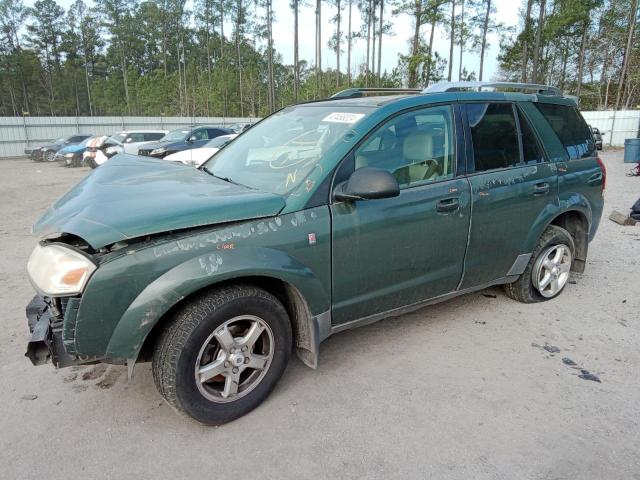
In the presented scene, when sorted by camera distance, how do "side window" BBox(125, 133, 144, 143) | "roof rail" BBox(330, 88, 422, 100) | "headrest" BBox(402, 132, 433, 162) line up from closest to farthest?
"headrest" BBox(402, 132, 433, 162) < "roof rail" BBox(330, 88, 422, 100) < "side window" BBox(125, 133, 144, 143)

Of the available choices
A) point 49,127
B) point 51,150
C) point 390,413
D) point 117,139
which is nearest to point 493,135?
point 390,413

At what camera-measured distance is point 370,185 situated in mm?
2559

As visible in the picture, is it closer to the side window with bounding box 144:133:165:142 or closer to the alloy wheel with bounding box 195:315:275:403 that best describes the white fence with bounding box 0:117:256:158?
the side window with bounding box 144:133:165:142

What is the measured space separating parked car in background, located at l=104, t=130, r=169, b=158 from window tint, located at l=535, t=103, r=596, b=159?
1587 cm

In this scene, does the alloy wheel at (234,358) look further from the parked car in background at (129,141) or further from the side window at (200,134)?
the parked car in background at (129,141)

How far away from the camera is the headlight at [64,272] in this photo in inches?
85.4

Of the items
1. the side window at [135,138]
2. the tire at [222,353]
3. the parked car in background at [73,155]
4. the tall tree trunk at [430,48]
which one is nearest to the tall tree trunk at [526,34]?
the tall tree trunk at [430,48]

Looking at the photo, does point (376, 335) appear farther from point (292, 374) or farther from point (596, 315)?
point (596, 315)

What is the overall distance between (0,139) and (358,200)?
109 ft

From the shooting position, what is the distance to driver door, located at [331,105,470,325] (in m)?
2.82

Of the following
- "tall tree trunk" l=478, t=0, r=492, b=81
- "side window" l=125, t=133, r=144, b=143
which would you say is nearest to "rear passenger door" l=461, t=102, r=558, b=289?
"side window" l=125, t=133, r=144, b=143

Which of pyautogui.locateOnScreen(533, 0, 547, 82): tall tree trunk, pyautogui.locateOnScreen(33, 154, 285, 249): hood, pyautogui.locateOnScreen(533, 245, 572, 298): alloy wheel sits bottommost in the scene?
pyautogui.locateOnScreen(533, 245, 572, 298): alloy wheel

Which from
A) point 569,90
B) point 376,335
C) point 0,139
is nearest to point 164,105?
point 0,139

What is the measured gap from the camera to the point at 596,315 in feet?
13.2
